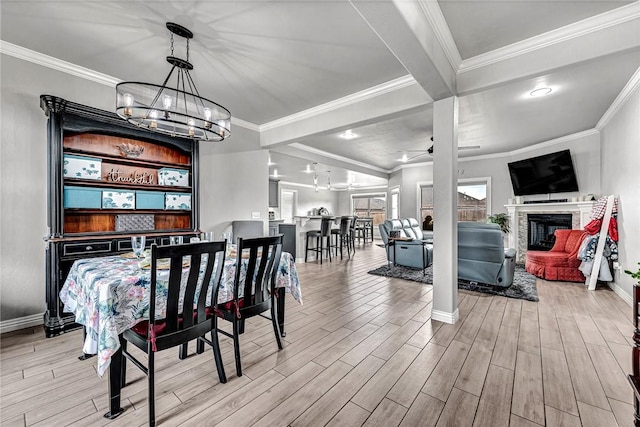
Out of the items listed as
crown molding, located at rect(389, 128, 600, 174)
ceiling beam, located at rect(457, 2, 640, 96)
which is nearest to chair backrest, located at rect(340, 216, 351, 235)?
crown molding, located at rect(389, 128, 600, 174)

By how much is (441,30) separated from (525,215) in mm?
5795

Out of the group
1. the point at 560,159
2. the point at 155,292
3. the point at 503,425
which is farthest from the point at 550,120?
the point at 155,292

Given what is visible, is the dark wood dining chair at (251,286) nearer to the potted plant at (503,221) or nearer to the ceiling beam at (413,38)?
the ceiling beam at (413,38)

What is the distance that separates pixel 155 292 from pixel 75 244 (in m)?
1.89

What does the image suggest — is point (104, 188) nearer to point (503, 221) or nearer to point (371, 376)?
point (371, 376)

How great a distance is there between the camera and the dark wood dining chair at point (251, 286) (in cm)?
200

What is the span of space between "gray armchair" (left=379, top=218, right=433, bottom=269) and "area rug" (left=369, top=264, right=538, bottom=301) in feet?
0.56

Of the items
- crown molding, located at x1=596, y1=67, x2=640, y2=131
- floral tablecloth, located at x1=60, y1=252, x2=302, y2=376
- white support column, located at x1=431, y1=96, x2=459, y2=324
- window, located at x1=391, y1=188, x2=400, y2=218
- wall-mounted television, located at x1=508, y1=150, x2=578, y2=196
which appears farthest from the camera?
window, located at x1=391, y1=188, x2=400, y2=218

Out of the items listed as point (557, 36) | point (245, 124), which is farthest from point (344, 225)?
point (557, 36)

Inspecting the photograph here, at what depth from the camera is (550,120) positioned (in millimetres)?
4645

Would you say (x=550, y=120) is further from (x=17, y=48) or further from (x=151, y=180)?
(x=17, y=48)

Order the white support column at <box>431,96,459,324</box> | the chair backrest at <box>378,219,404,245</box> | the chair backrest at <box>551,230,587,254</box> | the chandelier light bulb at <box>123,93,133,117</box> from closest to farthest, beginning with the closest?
1. the chandelier light bulb at <box>123,93,133,117</box>
2. the white support column at <box>431,96,459,324</box>
3. the chair backrest at <box>551,230,587,254</box>
4. the chair backrest at <box>378,219,404,245</box>

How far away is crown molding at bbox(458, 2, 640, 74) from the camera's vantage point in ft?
6.80

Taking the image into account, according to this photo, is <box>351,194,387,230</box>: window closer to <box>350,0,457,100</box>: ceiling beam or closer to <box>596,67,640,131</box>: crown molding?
<box>596,67,640,131</box>: crown molding
